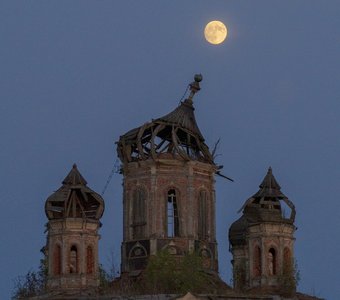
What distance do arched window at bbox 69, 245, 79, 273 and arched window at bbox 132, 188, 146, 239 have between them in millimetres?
6111

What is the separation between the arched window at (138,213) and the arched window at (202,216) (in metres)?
3.56

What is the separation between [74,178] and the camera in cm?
7612

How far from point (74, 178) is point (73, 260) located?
5027 mm

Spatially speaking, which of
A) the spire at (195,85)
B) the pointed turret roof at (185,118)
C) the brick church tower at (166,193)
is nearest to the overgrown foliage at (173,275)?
the brick church tower at (166,193)

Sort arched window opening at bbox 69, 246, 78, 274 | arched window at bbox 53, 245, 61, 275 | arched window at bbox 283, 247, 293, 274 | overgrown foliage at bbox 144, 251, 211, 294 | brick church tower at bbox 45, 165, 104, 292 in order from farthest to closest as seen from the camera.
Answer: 1. arched window at bbox 283, 247, 293, 274
2. arched window at bbox 53, 245, 61, 275
3. arched window opening at bbox 69, 246, 78, 274
4. brick church tower at bbox 45, 165, 104, 292
5. overgrown foliage at bbox 144, 251, 211, 294

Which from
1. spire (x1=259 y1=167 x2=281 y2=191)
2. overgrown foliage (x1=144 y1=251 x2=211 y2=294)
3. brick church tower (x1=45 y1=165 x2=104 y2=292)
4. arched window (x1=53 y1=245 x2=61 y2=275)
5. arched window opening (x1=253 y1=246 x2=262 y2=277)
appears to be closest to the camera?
overgrown foliage (x1=144 y1=251 x2=211 y2=294)

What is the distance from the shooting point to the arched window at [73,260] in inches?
2921

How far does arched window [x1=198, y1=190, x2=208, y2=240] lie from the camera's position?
80188 mm

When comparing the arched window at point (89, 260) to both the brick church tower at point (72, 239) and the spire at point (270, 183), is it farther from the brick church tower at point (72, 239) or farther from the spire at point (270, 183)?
the spire at point (270, 183)

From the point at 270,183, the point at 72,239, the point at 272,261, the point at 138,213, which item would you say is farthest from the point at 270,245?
the point at 72,239

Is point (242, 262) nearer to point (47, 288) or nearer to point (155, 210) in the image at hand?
point (155, 210)

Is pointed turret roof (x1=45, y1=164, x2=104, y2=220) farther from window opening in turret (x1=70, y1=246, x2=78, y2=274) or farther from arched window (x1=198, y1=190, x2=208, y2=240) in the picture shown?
arched window (x1=198, y1=190, x2=208, y2=240)

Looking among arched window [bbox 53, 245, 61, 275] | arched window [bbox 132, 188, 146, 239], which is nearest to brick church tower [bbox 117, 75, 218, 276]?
arched window [bbox 132, 188, 146, 239]

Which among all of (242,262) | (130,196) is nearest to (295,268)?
(242,262)
